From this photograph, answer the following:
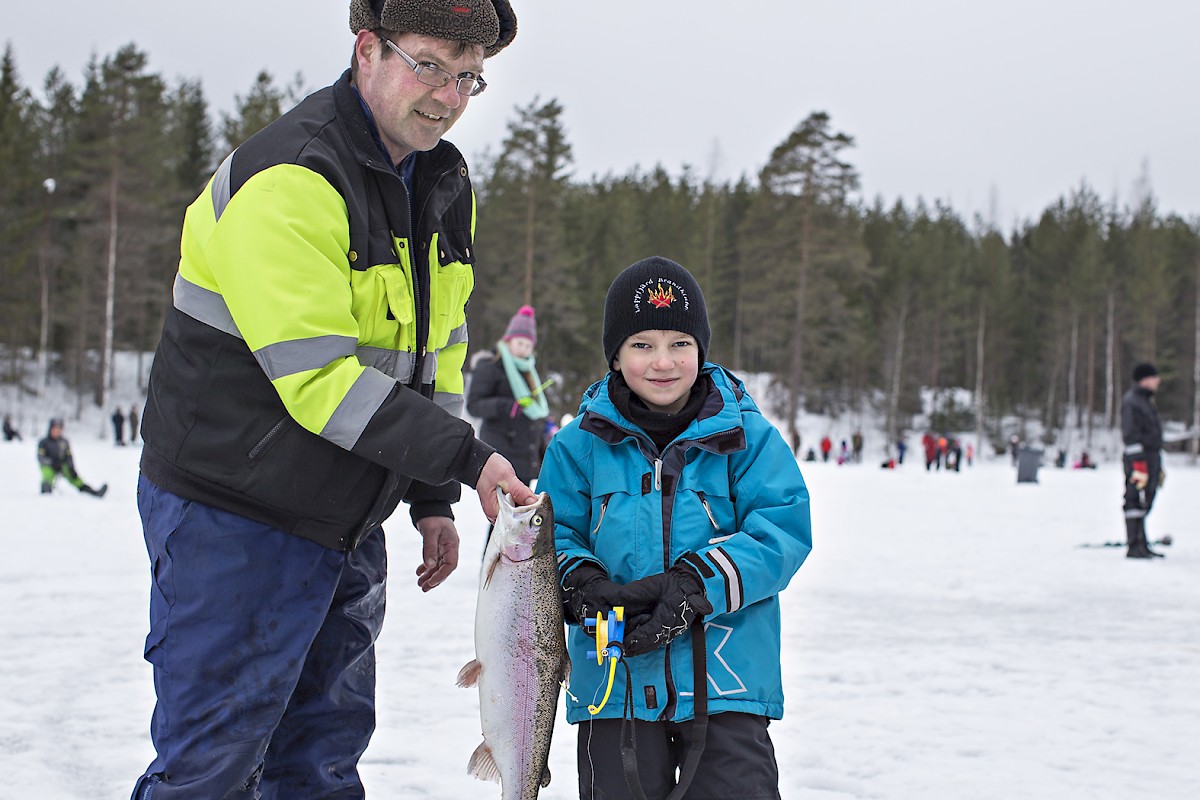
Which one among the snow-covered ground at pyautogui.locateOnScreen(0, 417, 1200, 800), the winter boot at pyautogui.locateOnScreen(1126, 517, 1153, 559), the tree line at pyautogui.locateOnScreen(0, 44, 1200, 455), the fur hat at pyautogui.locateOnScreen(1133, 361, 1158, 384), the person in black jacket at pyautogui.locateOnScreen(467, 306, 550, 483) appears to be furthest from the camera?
the tree line at pyautogui.locateOnScreen(0, 44, 1200, 455)

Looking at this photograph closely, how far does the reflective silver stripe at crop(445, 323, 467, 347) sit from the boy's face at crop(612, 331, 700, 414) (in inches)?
18.0

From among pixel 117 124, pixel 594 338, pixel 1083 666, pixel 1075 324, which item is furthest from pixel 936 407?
pixel 1083 666

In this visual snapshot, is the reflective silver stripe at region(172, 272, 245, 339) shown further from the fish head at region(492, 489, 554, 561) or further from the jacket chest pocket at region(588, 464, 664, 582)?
the jacket chest pocket at region(588, 464, 664, 582)

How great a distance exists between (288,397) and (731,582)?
1.11 metres

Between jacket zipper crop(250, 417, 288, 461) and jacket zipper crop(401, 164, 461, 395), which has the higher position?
jacket zipper crop(401, 164, 461, 395)

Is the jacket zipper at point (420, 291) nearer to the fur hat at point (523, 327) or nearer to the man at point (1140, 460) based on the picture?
the fur hat at point (523, 327)

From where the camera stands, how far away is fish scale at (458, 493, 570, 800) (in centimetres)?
234

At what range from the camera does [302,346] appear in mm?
2066

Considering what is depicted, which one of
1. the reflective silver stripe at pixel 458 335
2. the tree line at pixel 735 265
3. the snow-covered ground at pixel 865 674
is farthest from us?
the tree line at pixel 735 265

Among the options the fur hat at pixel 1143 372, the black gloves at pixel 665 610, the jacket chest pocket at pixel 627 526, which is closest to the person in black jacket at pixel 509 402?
the jacket chest pocket at pixel 627 526

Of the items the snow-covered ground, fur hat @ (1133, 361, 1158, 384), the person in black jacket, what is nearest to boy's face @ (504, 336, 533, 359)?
the person in black jacket

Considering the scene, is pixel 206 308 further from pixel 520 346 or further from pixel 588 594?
pixel 520 346

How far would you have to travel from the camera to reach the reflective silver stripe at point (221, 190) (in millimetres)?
2152

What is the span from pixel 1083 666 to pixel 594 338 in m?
41.2
